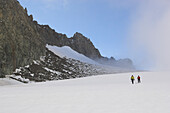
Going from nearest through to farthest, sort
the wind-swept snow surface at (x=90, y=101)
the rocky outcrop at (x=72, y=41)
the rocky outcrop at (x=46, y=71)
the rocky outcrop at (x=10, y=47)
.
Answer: the wind-swept snow surface at (x=90, y=101)
the rocky outcrop at (x=10, y=47)
the rocky outcrop at (x=46, y=71)
the rocky outcrop at (x=72, y=41)

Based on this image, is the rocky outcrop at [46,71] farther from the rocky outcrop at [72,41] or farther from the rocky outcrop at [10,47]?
the rocky outcrop at [72,41]

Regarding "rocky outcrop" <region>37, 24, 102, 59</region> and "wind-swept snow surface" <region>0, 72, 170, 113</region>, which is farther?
"rocky outcrop" <region>37, 24, 102, 59</region>

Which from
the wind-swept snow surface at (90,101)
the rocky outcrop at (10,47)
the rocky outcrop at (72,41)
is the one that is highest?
the rocky outcrop at (72,41)

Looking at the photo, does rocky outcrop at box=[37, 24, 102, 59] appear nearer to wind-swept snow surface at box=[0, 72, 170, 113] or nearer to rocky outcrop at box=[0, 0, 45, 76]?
rocky outcrop at box=[0, 0, 45, 76]

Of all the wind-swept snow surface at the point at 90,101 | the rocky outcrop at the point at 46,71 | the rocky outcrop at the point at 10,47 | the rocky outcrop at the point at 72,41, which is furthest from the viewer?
the rocky outcrop at the point at 72,41

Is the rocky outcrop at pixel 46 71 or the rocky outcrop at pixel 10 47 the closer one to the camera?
the rocky outcrop at pixel 10 47

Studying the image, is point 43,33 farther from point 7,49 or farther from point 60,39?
point 7,49

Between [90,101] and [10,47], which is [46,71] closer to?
[10,47]

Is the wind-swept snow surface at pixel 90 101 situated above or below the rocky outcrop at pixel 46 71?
below

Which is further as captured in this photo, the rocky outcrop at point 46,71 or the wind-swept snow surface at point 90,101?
the rocky outcrop at point 46,71

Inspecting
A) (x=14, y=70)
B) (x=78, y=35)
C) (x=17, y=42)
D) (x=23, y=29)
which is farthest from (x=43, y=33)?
(x=14, y=70)

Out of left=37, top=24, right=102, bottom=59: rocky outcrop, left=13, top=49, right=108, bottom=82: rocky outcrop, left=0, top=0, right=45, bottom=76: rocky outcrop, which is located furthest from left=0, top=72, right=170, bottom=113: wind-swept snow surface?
left=37, top=24, right=102, bottom=59: rocky outcrop

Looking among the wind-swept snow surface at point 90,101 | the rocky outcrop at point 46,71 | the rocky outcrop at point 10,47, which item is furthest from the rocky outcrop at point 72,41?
the wind-swept snow surface at point 90,101

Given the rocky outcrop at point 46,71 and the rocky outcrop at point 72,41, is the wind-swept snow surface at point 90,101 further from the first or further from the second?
the rocky outcrop at point 72,41
